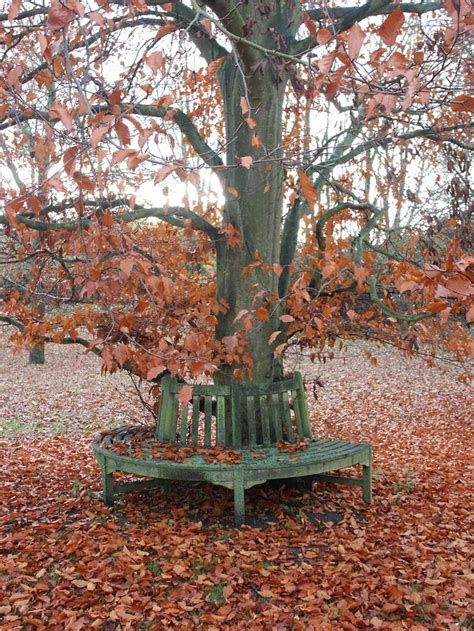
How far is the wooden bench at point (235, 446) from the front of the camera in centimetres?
426

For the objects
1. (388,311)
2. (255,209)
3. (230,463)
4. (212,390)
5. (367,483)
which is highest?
(255,209)

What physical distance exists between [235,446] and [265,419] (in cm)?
34

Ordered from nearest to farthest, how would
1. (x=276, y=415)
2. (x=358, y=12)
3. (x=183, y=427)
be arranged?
(x=358, y=12)
(x=183, y=427)
(x=276, y=415)

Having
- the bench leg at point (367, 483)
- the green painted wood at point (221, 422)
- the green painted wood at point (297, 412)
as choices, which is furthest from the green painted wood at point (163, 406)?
the bench leg at point (367, 483)

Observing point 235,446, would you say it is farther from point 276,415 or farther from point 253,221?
point 253,221

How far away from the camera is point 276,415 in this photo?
5.14 meters

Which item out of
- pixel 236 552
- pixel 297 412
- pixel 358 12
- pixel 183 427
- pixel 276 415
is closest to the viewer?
pixel 236 552

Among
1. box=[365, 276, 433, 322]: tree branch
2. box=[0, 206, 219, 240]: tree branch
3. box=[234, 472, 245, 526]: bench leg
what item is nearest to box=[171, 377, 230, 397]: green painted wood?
box=[234, 472, 245, 526]: bench leg

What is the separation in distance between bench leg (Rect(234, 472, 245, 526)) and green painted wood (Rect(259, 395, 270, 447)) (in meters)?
0.76

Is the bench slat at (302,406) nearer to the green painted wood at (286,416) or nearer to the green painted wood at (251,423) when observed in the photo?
the green painted wood at (286,416)

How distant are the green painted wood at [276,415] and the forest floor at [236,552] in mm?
518

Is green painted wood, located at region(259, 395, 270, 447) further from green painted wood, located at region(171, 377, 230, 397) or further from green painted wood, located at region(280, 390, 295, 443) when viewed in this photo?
green painted wood, located at region(171, 377, 230, 397)

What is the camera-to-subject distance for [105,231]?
11.4 ft

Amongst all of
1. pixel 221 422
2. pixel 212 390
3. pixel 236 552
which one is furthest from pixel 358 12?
pixel 236 552
